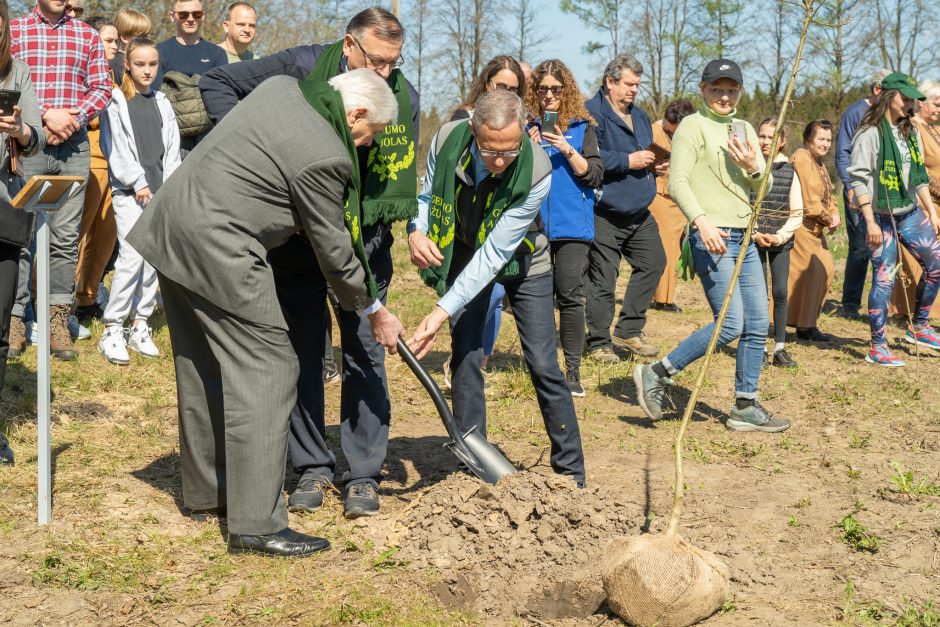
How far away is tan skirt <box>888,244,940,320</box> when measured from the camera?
9422 millimetres

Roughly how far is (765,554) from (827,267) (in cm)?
544

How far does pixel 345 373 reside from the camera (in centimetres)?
458

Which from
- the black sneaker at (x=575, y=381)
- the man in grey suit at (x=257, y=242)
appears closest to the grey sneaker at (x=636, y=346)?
the black sneaker at (x=575, y=381)

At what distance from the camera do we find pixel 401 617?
3.54 m

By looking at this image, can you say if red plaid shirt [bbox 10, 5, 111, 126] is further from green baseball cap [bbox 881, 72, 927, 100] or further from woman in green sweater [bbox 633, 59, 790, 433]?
green baseball cap [bbox 881, 72, 927, 100]

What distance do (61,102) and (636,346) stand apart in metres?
4.65

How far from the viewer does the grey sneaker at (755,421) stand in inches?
243

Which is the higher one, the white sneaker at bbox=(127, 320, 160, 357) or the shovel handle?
the shovel handle

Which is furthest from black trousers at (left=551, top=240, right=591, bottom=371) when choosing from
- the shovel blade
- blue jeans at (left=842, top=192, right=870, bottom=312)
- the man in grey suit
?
blue jeans at (left=842, top=192, right=870, bottom=312)

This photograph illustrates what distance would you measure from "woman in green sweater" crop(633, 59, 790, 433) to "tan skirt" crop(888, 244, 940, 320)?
3.93 metres

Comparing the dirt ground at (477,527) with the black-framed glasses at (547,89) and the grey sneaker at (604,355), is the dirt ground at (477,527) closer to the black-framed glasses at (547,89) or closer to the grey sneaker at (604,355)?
the grey sneaker at (604,355)

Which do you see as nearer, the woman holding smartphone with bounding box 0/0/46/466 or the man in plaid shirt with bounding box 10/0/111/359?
the woman holding smartphone with bounding box 0/0/46/466

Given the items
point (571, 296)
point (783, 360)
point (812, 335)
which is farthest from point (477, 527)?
point (812, 335)

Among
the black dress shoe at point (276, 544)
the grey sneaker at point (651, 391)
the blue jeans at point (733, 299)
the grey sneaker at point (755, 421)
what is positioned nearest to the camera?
the black dress shoe at point (276, 544)
